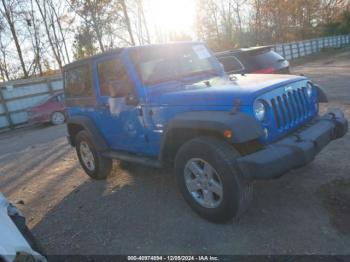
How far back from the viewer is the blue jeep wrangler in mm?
3492

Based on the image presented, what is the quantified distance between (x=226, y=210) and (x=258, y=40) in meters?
36.9

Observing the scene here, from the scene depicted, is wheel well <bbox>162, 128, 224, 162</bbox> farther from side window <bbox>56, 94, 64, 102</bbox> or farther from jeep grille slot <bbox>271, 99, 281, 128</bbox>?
side window <bbox>56, 94, 64, 102</bbox>

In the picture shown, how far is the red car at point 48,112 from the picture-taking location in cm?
1585

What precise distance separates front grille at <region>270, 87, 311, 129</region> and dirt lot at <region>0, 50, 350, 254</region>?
94 cm

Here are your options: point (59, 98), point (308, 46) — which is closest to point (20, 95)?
point (59, 98)

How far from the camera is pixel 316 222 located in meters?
3.65

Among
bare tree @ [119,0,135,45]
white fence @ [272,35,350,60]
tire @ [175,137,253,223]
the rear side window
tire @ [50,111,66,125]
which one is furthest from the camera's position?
white fence @ [272,35,350,60]

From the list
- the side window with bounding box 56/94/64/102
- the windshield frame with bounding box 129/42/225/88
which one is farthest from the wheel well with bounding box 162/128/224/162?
the side window with bounding box 56/94/64/102

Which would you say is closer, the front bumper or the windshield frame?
the front bumper

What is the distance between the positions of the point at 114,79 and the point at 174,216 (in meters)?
2.05

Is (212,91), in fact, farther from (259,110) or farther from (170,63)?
(170,63)

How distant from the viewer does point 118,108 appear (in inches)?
196

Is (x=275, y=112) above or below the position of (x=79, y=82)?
below

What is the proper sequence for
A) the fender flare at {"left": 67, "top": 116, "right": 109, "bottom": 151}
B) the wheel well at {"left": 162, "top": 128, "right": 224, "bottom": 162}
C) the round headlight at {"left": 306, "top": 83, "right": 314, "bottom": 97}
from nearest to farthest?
the wheel well at {"left": 162, "top": 128, "right": 224, "bottom": 162}, the round headlight at {"left": 306, "top": 83, "right": 314, "bottom": 97}, the fender flare at {"left": 67, "top": 116, "right": 109, "bottom": 151}
